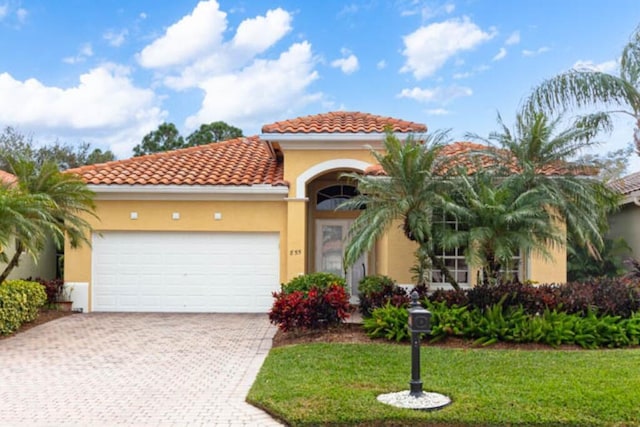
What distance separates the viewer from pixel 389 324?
10.0m

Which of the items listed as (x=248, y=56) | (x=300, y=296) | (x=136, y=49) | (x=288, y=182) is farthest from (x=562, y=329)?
(x=136, y=49)

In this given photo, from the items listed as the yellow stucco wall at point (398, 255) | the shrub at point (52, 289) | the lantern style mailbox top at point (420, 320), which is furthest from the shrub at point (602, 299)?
the shrub at point (52, 289)

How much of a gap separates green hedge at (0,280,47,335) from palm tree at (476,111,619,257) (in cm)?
1119

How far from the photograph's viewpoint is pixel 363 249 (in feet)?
34.6

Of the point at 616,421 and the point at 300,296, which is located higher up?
the point at 300,296

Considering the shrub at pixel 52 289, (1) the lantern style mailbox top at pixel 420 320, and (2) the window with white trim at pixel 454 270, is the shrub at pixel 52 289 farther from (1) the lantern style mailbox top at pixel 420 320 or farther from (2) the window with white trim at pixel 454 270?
(1) the lantern style mailbox top at pixel 420 320

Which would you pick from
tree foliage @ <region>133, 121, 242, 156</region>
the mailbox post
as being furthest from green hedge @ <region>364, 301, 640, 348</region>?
tree foliage @ <region>133, 121, 242, 156</region>

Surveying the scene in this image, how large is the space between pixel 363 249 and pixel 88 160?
103 ft

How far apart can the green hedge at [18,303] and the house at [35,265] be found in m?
2.30

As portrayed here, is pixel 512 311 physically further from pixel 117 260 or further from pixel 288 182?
pixel 117 260

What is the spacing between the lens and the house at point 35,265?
50.9 ft

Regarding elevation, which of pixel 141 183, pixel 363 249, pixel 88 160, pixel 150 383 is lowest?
pixel 150 383

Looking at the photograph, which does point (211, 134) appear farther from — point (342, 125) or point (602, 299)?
point (602, 299)

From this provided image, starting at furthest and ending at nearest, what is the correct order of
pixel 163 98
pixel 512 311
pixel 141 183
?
pixel 163 98
pixel 141 183
pixel 512 311
